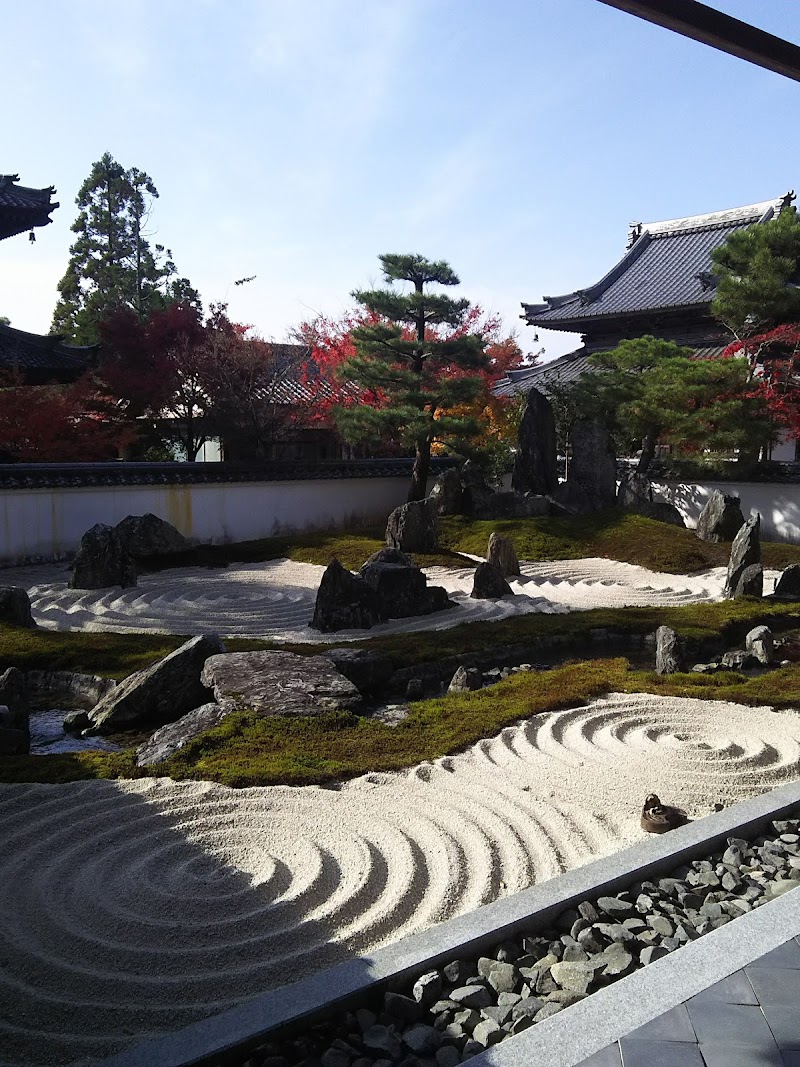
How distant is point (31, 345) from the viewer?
18359mm

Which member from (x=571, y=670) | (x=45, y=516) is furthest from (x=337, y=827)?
(x=45, y=516)

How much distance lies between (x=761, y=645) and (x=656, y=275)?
1881 cm

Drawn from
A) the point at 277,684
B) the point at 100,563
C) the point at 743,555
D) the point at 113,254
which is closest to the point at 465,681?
the point at 277,684

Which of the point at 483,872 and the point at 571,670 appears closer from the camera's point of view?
the point at 483,872

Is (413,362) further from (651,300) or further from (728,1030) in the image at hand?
(728,1030)

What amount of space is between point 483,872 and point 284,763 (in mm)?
1849

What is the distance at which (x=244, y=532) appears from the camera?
61.8 ft

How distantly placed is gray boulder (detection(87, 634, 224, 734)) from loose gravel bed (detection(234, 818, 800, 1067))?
15.1 ft

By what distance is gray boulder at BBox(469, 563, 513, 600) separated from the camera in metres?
12.9

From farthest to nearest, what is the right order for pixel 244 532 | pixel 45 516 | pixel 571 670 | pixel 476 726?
pixel 244 532 → pixel 45 516 → pixel 571 670 → pixel 476 726

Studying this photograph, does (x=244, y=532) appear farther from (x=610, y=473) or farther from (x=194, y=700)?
(x=194, y=700)

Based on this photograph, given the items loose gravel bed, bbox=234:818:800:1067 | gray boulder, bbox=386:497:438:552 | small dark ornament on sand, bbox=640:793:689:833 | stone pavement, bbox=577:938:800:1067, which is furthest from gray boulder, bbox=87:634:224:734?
gray boulder, bbox=386:497:438:552

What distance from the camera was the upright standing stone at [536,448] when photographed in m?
19.3

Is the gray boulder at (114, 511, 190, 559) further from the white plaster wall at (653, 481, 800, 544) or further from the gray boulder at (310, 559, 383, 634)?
the white plaster wall at (653, 481, 800, 544)
